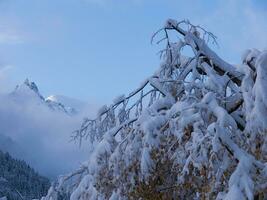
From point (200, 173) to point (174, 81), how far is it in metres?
2.08

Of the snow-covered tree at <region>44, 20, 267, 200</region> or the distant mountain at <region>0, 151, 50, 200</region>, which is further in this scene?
the distant mountain at <region>0, 151, 50, 200</region>

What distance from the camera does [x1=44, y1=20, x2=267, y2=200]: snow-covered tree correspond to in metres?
4.89

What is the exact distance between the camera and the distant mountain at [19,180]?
130750 mm

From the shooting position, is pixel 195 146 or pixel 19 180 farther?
pixel 19 180

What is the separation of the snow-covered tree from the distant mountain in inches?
4662

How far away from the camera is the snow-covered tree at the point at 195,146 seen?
489 cm

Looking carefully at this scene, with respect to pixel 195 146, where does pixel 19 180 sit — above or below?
above

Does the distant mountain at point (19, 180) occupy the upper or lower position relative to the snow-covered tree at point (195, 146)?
upper

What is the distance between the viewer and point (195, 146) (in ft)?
16.8

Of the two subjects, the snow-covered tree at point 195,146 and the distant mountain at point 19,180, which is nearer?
the snow-covered tree at point 195,146

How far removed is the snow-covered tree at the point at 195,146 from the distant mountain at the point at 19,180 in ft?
389

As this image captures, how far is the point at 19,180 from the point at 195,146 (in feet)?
457

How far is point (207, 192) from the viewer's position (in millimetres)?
4816

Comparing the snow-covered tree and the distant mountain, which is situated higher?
the distant mountain
